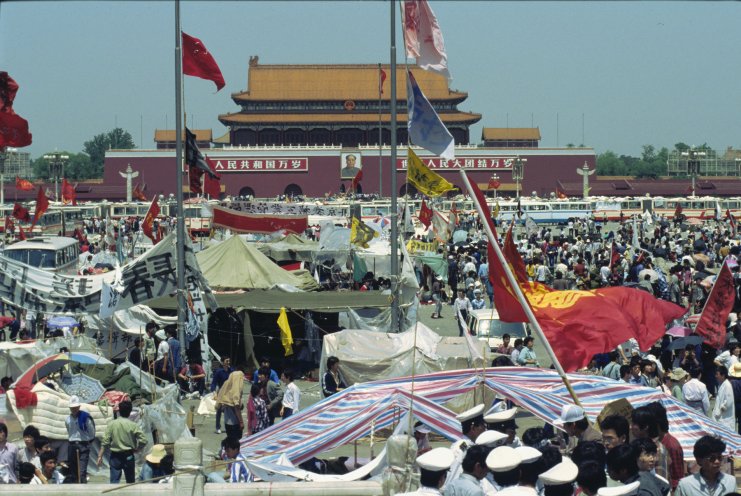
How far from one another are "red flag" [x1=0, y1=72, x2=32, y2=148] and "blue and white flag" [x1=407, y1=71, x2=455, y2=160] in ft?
9.51

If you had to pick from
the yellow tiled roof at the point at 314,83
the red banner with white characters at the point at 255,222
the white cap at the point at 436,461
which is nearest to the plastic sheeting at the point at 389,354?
the white cap at the point at 436,461

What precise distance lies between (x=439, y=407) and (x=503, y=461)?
7.42 ft

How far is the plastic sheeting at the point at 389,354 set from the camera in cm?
1352

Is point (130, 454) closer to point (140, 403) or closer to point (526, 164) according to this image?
point (140, 403)

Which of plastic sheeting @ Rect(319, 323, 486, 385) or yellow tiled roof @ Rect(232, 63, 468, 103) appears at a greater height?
yellow tiled roof @ Rect(232, 63, 468, 103)

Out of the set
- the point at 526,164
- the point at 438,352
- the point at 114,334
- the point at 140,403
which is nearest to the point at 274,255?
the point at 114,334

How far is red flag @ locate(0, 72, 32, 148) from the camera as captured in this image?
966 cm

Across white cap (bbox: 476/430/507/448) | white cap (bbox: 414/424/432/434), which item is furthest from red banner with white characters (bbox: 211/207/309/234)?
white cap (bbox: 476/430/507/448)

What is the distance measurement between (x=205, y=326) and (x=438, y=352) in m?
2.62

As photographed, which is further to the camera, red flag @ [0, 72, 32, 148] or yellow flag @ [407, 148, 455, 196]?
yellow flag @ [407, 148, 455, 196]

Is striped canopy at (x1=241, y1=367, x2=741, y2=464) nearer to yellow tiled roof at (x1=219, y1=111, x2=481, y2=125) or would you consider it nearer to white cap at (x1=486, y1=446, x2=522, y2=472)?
white cap at (x1=486, y1=446, x2=522, y2=472)

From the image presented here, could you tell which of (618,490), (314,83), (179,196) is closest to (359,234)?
(179,196)

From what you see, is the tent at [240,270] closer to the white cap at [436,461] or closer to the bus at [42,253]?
the bus at [42,253]

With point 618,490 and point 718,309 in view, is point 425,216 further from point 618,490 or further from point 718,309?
point 618,490
